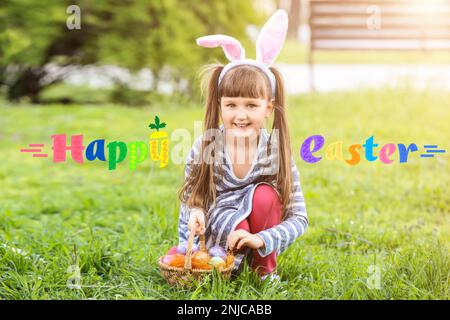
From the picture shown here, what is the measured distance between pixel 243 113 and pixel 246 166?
23cm

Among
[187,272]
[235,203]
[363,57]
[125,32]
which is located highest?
[363,57]

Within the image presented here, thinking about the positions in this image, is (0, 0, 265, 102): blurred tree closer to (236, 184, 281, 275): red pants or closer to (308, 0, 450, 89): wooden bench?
(308, 0, 450, 89): wooden bench

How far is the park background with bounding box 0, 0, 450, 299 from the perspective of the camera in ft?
9.15

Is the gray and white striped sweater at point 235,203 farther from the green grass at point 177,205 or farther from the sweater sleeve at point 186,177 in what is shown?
the green grass at point 177,205

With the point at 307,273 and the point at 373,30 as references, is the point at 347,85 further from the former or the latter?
the point at 307,273

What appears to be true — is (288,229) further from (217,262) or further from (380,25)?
(380,25)

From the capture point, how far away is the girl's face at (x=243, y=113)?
8.86 feet

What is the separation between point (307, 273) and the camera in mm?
2922

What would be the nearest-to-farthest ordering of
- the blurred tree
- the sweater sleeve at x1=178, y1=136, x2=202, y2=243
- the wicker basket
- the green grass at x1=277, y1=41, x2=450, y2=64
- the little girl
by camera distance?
the wicker basket < the little girl < the sweater sleeve at x1=178, y1=136, x2=202, y2=243 < the blurred tree < the green grass at x1=277, y1=41, x2=450, y2=64

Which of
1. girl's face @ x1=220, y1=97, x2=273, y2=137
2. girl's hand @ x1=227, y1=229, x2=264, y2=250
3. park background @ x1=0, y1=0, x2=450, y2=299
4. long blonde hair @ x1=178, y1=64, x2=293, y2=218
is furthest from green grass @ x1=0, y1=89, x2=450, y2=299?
girl's face @ x1=220, y1=97, x2=273, y2=137

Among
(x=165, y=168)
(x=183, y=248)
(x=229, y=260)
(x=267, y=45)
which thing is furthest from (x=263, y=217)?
(x=165, y=168)

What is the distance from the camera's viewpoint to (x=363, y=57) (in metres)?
10.9

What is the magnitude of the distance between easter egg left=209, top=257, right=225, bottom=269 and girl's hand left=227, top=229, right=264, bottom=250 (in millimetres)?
60
